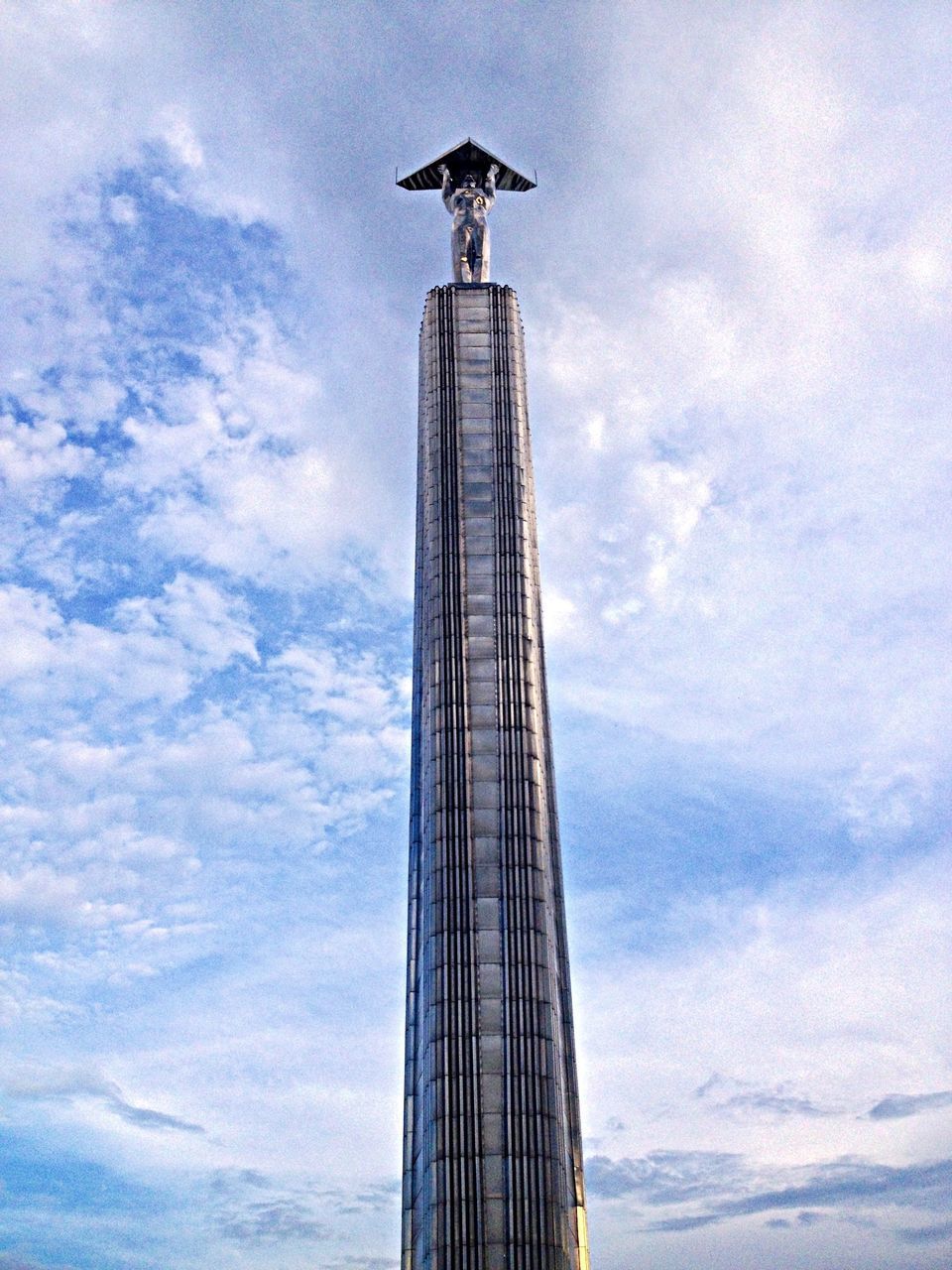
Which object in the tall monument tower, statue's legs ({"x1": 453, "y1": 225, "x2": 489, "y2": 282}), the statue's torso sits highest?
the statue's torso

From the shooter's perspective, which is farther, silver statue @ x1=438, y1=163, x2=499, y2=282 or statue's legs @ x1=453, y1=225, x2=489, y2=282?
silver statue @ x1=438, y1=163, x2=499, y2=282

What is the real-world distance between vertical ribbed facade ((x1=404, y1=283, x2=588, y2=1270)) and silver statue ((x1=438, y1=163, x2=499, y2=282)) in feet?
10.6

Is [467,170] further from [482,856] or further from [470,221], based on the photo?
[482,856]

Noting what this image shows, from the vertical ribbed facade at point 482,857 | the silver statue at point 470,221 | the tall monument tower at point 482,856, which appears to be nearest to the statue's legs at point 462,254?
the silver statue at point 470,221

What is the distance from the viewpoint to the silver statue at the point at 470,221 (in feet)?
247

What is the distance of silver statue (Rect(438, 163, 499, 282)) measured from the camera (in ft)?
247

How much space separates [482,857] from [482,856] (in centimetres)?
5

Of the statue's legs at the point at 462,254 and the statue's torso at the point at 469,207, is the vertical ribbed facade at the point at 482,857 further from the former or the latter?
the statue's torso at the point at 469,207

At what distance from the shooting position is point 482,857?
5753 cm

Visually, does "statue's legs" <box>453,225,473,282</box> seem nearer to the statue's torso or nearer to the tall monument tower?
the statue's torso

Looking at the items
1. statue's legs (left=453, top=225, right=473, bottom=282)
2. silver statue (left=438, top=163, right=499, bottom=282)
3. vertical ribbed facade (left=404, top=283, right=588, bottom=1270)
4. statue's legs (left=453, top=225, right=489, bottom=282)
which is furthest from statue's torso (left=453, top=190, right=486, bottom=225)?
vertical ribbed facade (left=404, top=283, right=588, bottom=1270)

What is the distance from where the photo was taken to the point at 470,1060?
53062 mm

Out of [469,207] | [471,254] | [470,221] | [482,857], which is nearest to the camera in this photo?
[482,857]

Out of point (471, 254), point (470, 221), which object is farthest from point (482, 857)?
point (470, 221)
